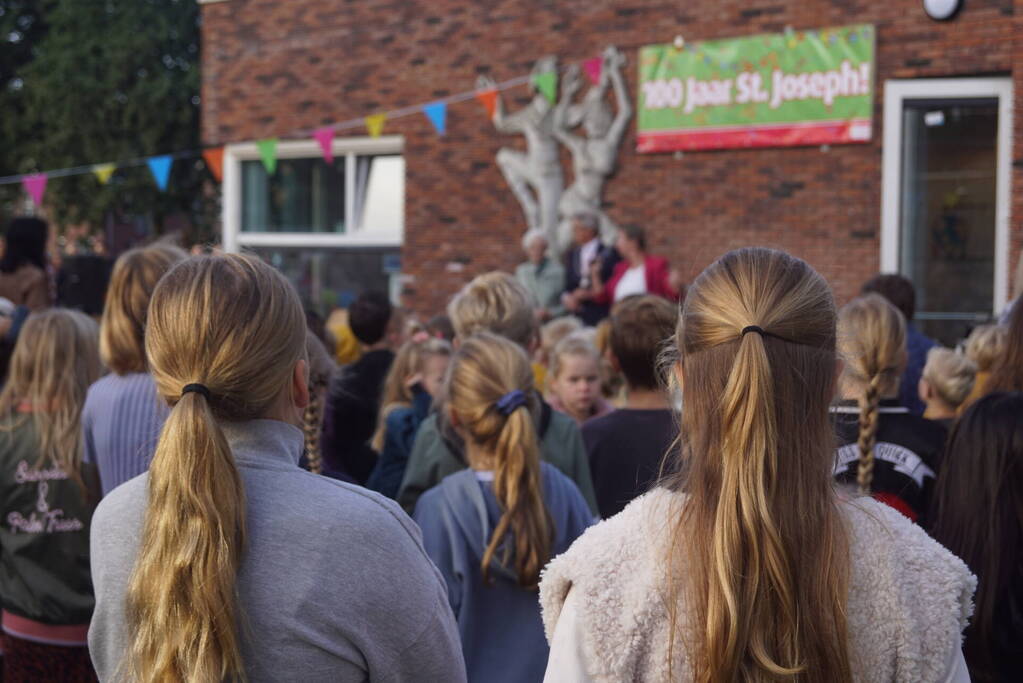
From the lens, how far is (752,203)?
10922mm

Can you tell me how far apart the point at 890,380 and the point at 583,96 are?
341 inches

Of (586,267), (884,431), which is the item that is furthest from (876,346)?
(586,267)

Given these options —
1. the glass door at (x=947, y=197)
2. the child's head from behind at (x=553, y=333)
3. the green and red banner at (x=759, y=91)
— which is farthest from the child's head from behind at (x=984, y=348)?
the green and red banner at (x=759, y=91)

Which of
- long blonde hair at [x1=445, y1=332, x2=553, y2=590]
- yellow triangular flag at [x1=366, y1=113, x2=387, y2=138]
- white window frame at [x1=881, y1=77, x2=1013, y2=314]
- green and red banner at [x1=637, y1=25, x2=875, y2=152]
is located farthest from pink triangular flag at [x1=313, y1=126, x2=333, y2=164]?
long blonde hair at [x1=445, y1=332, x2=553, y2=590]

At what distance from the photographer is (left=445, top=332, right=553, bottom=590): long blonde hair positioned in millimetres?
3238

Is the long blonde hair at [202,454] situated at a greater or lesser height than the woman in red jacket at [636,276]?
lesser

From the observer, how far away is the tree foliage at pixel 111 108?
2314cm

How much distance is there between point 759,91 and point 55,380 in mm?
8115

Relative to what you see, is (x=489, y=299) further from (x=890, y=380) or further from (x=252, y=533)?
(x=252, y=533)

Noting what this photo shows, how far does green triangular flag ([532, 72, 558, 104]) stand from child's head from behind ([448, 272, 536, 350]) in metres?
7.63

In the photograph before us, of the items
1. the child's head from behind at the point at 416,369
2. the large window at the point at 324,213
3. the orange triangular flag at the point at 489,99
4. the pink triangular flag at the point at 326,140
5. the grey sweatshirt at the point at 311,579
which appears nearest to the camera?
the grey sweatshirt at the point at 311,579

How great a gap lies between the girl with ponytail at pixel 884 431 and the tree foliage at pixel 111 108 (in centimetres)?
2152

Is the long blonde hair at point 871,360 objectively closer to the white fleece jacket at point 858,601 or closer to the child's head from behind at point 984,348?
the child's head from behind at point 984,348

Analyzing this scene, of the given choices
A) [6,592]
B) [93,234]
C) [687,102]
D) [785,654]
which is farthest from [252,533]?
A: [93,234]
